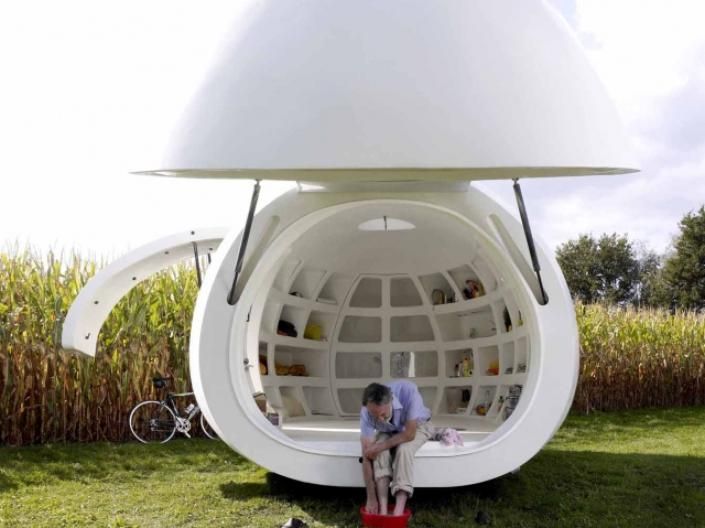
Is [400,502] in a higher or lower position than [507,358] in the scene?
lower

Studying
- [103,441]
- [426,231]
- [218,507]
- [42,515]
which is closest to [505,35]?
[426,231]

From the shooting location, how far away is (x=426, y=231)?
433 inches

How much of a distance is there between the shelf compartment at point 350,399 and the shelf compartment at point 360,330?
538 millimetres

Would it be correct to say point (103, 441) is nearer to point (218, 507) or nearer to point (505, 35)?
point (218, 507)

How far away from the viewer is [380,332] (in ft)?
39.5

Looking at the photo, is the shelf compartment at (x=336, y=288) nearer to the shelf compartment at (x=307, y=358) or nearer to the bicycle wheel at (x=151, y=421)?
the shelf compartment at (x=307, y=358)

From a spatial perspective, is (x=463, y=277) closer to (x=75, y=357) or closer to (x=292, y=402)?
(x=292, y=402)

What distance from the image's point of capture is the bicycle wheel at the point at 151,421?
13180 millimetres

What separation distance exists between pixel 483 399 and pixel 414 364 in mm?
885

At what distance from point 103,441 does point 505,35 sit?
7252mm

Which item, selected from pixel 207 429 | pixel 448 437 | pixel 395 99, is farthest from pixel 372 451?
pixel 207 429

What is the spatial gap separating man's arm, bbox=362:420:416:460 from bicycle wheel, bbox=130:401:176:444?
5.17m

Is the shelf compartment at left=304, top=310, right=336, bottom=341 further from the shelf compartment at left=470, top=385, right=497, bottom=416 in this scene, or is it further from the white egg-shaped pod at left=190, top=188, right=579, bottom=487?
the shelf compartment at left=470, top=385, right=497, bottom=416

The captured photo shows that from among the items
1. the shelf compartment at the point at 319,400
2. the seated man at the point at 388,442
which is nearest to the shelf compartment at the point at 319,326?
the shelf compartment at the point at 319,400
